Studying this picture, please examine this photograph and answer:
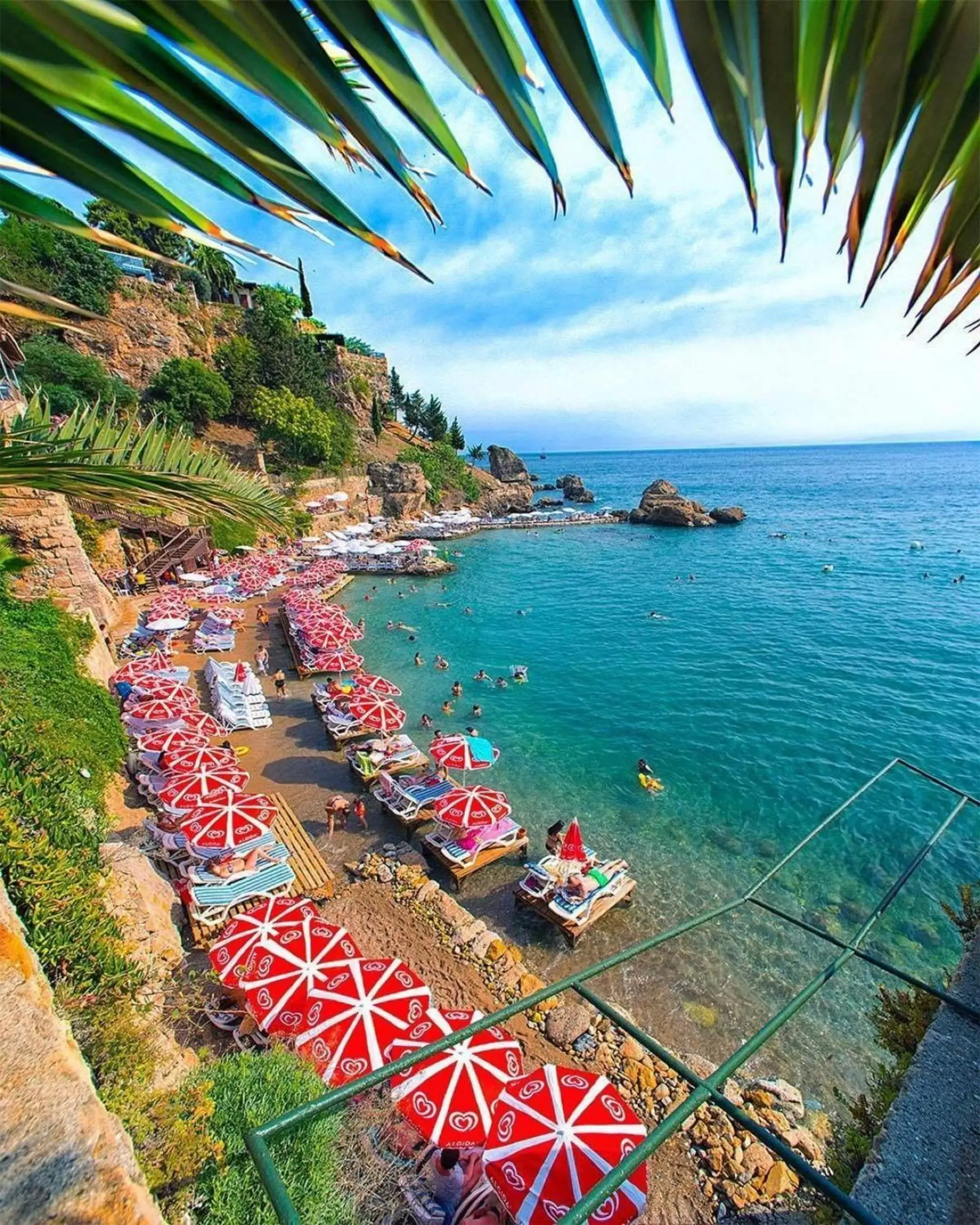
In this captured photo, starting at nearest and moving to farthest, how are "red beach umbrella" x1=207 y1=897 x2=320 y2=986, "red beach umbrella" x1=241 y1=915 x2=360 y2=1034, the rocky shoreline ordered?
the rocky shoreline < "red beach umbrella" x1=241 y1=915 x2=360 y2=1034 < "red beach umbrella" x1=207 y1=897 x2=320 y2=986

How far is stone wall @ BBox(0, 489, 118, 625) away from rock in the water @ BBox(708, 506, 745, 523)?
63662 millimetres

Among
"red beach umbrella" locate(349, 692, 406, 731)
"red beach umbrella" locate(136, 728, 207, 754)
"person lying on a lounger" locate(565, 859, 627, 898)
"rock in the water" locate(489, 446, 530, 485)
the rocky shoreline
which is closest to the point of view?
the rocky shoreline

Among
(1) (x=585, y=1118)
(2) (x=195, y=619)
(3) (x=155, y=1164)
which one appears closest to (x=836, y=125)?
(3) (x=155, y=1164)

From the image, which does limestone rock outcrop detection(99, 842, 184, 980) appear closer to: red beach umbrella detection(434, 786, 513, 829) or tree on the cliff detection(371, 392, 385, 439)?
red beach umbrella detection(434, 786, 513, 829)

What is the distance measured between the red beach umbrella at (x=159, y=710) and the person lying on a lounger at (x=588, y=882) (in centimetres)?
1008

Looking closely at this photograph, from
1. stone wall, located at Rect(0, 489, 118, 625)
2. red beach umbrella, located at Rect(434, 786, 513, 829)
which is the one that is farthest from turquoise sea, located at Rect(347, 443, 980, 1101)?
stone wall, located at Rect(0, 489, 118, 625)

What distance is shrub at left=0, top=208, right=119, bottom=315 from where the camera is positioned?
39219mm

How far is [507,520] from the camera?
63.0m

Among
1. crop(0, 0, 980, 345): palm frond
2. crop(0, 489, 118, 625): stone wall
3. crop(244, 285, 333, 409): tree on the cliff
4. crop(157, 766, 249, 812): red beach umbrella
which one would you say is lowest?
crop(157, 766, 249, 812): red beach umbrella

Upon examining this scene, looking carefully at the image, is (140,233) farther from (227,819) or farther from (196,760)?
(227,819)

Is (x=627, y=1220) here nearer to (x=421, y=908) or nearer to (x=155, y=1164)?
(x=155, y=1164)

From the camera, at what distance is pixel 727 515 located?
65.5 meters

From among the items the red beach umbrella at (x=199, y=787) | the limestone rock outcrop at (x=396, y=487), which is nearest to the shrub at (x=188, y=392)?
the limestone rock outcrop at (x=396, y=487)

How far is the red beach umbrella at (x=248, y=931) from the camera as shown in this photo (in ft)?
24.2
